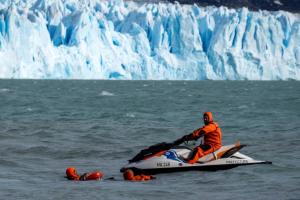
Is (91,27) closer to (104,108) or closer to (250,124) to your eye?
(104,108)

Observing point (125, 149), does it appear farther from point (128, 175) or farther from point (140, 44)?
point (140, 44)

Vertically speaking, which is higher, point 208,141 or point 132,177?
point 208,141

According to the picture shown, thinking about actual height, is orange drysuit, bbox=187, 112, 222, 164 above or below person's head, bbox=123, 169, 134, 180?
above

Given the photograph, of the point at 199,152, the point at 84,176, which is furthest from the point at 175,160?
the point at 84,176

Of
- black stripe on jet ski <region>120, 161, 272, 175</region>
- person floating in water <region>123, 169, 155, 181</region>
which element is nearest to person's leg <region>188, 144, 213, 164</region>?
black stripe on jet ski <region>120, 161, 272, 175</region>

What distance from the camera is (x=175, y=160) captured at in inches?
527

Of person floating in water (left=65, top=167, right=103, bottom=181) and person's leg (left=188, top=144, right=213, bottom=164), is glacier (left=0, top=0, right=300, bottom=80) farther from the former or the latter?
person floating in water (left=65, top=167, right=103, bottom=181)

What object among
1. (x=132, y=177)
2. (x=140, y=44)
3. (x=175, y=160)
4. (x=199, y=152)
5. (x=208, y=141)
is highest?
(x=140, y=44)

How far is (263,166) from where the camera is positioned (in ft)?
46.1

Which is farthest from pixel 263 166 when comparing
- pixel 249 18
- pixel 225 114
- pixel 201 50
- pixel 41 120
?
pixel 249 18

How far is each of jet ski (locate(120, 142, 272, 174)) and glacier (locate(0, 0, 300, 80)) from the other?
54.7m

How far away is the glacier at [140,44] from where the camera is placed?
67750mm

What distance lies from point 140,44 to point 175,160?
2403 inches

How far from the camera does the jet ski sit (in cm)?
1327
